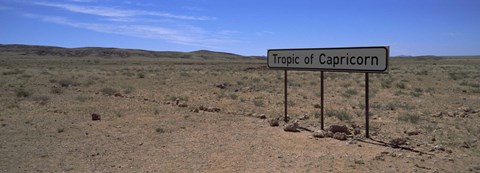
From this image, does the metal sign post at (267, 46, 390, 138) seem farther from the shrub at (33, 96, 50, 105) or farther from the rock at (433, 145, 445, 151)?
the shrub at (33, 96, 50, 105)

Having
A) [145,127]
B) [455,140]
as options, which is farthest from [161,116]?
[455,140]

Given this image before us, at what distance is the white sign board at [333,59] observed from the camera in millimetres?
8203

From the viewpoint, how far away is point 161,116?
11711mm

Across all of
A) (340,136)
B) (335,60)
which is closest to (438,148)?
(340,136)

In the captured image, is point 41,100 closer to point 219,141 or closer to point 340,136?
point 219,141

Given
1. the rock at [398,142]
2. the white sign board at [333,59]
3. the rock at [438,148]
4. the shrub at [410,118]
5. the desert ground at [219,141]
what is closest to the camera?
the desert ground at [219,141]

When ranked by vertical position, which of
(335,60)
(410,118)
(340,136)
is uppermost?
(335,60)

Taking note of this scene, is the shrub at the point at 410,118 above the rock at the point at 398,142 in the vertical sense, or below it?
below

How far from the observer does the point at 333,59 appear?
930 cm

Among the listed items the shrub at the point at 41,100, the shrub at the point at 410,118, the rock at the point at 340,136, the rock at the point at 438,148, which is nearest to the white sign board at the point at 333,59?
the rock at the point at 340,136

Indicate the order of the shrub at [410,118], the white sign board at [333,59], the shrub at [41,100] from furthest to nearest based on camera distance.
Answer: the shrub at [41,100], the shrub at [410,118], the white sign board at [333,59]

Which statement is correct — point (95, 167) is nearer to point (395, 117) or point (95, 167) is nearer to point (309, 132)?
point (309, 132)

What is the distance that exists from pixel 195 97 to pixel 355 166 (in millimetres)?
12216

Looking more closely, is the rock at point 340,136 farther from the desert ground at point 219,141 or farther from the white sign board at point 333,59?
the white sign board at point 333,59
